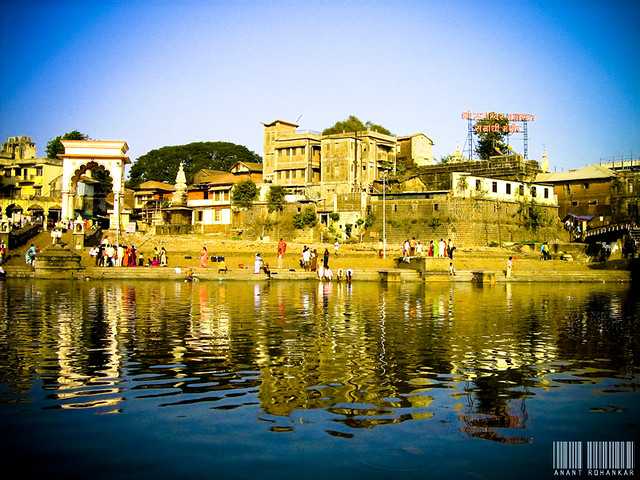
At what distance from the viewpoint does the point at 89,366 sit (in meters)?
11.0

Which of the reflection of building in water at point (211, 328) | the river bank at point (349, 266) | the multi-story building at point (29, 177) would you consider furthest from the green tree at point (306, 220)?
the reflection of building in water at point (211, 328)

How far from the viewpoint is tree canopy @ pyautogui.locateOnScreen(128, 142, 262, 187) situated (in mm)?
112188

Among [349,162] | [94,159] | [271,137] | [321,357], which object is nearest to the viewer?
[321,357]

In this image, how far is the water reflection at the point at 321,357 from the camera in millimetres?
8523

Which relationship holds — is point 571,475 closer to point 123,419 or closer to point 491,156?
point 123,419

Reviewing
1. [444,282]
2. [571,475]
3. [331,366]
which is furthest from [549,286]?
[571,475]

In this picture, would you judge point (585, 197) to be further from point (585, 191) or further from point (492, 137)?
point (492, 137)

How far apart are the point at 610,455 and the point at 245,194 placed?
65371mm

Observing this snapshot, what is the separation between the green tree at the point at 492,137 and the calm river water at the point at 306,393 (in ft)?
209

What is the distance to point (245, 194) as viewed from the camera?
7094cm

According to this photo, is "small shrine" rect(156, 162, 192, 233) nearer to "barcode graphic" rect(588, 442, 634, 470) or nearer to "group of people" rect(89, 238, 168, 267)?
"group of people" rect(89, 238, 168, 267)

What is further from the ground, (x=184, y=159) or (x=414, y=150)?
(x=184, y=159)

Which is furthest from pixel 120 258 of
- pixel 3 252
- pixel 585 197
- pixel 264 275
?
pixel 585 197

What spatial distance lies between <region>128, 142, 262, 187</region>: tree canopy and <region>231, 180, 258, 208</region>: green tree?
41537 millimetres
